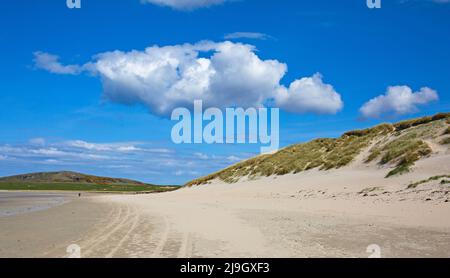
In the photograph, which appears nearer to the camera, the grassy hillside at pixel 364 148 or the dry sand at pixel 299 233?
the dry sand at pixel 299 233

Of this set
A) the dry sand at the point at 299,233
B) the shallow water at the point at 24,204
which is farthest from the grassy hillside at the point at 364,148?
the shallow water at the point at 24,204

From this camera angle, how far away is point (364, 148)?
39156 millimetres

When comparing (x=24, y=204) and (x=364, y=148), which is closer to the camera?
(x=24, y=204)

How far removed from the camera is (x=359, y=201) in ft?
72.4

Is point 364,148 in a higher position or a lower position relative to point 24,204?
higher

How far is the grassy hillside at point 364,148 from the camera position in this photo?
101ft

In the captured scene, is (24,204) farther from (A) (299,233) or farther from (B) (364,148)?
(B) (364,148)

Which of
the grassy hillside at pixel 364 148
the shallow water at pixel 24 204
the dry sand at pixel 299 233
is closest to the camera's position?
the dry sand at pixel 299 233

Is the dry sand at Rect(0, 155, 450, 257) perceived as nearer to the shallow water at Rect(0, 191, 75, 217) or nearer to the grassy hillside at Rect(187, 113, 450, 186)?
the grassy hillside at Rect(187, 113, 450, 186)

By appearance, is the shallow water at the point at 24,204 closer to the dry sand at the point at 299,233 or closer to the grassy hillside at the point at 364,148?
the dry sand at the point at 299,233

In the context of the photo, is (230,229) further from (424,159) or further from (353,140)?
(353,140)

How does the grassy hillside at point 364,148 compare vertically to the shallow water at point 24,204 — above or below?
above

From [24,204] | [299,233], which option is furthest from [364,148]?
[24,204]
